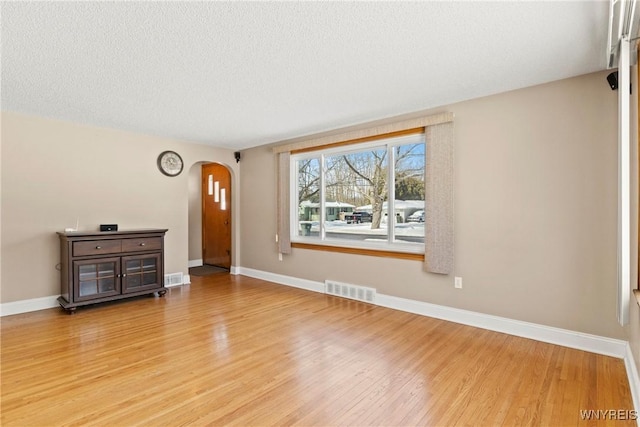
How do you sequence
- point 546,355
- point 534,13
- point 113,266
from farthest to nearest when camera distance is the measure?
point 113,266, point 546,355, point 534,13

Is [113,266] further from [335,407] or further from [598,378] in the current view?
[598,378]

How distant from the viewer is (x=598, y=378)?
2.28m

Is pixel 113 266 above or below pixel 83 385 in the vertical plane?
above

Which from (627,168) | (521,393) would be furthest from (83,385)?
(627,168)

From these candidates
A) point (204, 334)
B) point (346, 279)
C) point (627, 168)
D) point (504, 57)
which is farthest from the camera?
point (346, 279)

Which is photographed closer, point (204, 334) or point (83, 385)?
point (83, 385)

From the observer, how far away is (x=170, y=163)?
16.9ft

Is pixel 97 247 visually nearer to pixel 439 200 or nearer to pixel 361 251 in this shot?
pixel 361 251

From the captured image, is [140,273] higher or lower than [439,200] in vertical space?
lower

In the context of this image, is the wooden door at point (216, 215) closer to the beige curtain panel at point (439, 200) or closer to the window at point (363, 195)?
the window at point (363, 195)

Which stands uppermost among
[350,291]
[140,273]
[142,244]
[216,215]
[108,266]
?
[216,215]

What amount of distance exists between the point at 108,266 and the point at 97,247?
27 centimetres

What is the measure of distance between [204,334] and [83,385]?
1037 millimetres
